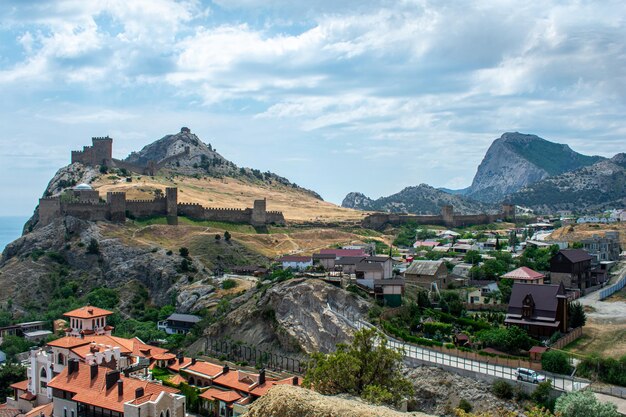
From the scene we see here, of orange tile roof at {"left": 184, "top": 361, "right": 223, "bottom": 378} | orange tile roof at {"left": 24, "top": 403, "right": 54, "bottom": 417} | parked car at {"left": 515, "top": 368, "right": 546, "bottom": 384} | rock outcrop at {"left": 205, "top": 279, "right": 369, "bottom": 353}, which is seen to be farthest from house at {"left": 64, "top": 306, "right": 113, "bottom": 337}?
parked car at {"left": 515, "top": 368, "right": 546, "bottom": 384}

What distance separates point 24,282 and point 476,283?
147 feet

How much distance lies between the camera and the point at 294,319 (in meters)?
44.9

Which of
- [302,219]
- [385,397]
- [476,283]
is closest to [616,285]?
[476,283]

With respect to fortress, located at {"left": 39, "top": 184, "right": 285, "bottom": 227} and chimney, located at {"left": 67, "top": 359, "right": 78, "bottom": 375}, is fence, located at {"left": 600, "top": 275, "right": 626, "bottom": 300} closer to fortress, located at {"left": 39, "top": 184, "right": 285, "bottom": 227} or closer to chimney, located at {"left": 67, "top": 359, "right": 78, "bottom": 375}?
chimney, located at {"left": 67, "top": 359, "right": 78, "bottom": 375}

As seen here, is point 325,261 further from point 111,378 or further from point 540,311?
point 111,378

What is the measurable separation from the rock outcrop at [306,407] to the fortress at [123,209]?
221ft

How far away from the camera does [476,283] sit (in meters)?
54.8

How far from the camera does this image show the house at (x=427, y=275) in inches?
2131

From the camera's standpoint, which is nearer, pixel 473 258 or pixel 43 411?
pixel 43 411

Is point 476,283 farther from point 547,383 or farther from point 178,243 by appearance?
point 178,243

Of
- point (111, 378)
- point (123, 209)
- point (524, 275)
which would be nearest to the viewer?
point (111, 378)

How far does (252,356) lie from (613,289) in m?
30.1

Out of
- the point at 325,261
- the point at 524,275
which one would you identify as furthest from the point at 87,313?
the point at 524,275

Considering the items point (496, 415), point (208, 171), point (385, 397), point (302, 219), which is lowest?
point (496, 415)
